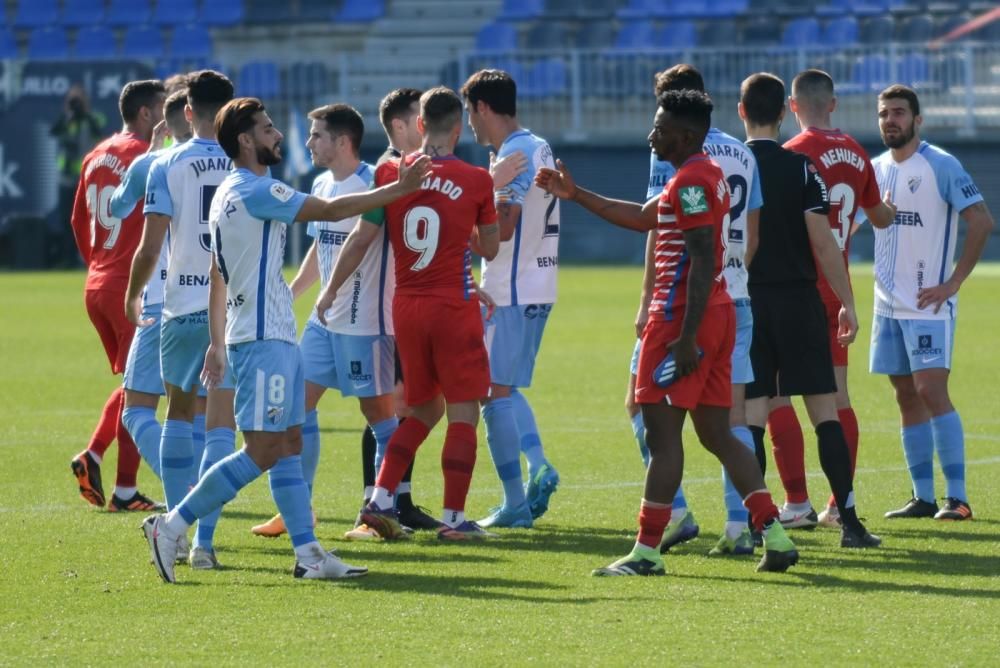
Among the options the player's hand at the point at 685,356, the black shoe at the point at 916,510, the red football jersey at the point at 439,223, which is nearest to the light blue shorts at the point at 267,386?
the red football jersey at the point at 439,223

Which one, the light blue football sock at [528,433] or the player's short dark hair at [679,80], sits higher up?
the player's short dark hair at [679,80]

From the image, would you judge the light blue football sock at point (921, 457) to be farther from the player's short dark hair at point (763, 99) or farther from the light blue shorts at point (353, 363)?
the light blue shorts at point (353, 363)

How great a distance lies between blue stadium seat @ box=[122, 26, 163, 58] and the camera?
112 feet

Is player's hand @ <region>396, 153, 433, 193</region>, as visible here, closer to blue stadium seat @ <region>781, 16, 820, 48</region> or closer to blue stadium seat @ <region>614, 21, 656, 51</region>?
blue stadium seat @ <region>781, 16, 820, 48</region>

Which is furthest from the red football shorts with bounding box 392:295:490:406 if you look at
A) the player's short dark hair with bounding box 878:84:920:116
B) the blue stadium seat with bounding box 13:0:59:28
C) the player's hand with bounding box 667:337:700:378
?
the blue stadium seat with bounding box 13:0:59:28

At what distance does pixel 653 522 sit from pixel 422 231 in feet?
5.63

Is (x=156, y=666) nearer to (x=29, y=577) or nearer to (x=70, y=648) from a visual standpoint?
(x=70, y=648)

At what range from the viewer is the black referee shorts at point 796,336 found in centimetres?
785

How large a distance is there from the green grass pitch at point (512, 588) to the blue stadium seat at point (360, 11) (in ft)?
78.4

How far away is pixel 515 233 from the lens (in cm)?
861

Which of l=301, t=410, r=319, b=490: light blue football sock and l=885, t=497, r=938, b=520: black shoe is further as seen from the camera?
l=885, t=497, r=938, b=520: black shoe

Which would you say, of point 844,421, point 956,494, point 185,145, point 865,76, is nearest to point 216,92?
point 185,145

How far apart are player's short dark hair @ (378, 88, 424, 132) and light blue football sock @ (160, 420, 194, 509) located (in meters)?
1.77

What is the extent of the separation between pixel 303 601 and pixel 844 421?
3315 mm
